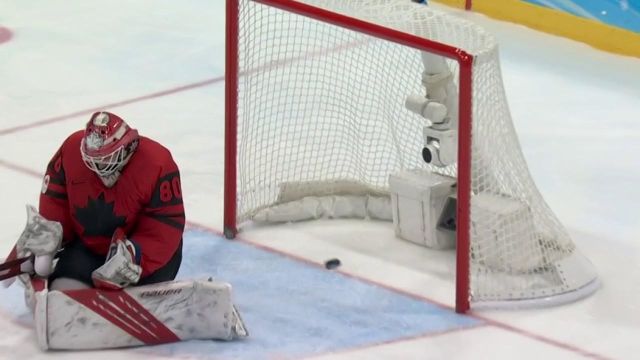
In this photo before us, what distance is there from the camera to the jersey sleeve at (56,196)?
13.4ft

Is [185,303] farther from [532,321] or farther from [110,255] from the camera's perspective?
[532,321]

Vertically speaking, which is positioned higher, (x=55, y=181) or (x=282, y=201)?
(x=55, y=181)

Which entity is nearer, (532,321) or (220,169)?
(532,321)

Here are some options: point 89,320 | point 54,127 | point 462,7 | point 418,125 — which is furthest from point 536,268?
point 462,7

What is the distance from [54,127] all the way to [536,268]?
2.26 meters

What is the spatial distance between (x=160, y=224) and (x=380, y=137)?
121 cm

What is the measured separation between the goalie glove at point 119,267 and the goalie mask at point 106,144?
186 mm

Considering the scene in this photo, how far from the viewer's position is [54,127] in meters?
5.84

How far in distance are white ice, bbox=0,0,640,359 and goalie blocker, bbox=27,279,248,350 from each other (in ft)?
0.17

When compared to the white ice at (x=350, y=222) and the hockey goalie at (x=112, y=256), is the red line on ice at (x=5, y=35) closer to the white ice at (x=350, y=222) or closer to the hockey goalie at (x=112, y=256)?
the white ice at (x=350, y=222)

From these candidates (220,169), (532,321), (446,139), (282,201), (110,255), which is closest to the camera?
(110,255)

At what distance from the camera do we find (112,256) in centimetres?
389

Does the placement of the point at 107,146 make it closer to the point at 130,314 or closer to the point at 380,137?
the point at 130,314

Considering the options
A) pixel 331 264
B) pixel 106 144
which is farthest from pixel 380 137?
pixel 106 144
